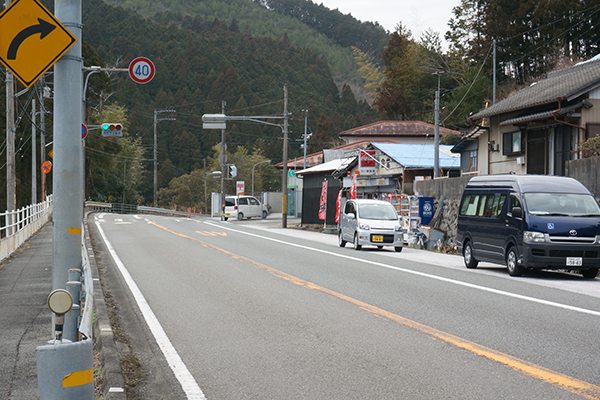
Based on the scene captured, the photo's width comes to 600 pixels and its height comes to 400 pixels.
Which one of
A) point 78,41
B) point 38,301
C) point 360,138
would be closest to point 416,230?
point 38,301

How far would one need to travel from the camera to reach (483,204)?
53.9 ft

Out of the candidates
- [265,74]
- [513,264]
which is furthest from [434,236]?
[265,74]

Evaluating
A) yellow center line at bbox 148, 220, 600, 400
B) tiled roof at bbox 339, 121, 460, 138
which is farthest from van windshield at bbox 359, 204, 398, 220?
tiled roof at bbox 339, 121, 460, 138

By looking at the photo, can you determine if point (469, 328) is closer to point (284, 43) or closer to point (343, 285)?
point (343, 285)

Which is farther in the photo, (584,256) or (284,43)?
(284,43)

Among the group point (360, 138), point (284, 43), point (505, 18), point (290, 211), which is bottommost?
point (290, 211)

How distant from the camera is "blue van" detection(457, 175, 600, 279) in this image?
13.6 meters

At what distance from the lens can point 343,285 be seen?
12.0 meters

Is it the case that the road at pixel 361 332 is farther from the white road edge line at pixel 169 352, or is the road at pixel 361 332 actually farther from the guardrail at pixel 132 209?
the guardrail at pixel 132 209

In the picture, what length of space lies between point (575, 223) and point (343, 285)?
5.63 meters

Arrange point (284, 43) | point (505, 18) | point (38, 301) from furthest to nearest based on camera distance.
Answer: point (284, 43) < point (505, 18) < point (38, 301)

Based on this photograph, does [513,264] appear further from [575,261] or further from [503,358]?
[503,358]

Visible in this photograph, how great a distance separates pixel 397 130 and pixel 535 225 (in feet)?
145

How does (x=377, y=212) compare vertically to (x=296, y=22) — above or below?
below
